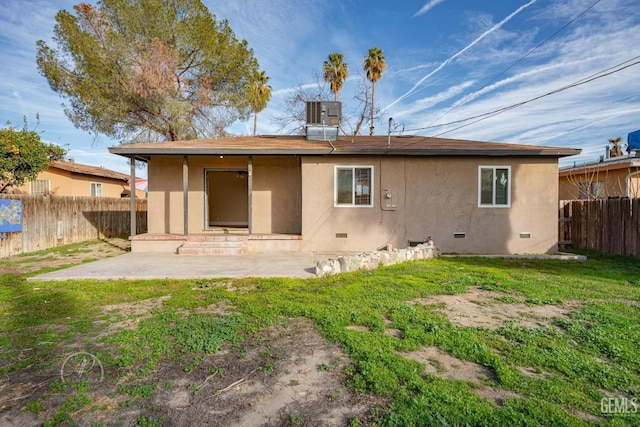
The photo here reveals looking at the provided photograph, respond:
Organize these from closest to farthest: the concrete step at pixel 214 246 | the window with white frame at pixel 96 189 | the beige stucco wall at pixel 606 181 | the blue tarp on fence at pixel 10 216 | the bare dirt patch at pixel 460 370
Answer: the bare dirt patch at pixel 460 370, the blue tarp on fence at pixel 10 216, the concrete step at pixel 214 246, the beige stucco wall at pixel 606 181, the window with white frame at pixel 96 189

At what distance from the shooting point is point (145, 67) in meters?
13.1

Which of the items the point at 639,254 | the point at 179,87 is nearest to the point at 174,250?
the point at 179,87

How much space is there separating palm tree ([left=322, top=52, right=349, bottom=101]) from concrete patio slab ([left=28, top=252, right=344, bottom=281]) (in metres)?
15.2

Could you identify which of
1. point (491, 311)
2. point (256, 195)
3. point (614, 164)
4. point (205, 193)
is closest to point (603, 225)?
point (614, 164)

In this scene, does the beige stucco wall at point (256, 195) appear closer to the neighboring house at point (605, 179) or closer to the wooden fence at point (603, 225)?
the wooden fence at point (603, 225)

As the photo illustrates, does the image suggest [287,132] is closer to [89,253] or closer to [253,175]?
[253,175]

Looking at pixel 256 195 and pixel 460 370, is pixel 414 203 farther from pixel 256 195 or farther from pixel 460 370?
pixel 460 370

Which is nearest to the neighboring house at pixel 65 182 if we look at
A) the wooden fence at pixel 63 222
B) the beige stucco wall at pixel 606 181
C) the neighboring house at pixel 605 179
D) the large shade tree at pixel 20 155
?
the large shade tree at pixel 20 155

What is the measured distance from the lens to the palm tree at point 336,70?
20359 mm

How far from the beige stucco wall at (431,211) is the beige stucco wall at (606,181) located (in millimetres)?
6493

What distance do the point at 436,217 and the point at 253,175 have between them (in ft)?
19.0

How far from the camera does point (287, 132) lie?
20.0 m

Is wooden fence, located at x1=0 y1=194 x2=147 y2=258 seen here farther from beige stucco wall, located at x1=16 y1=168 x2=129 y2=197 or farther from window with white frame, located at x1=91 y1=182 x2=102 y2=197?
window with white frame, located at x1=91 y1=182 x2=102 y2=197

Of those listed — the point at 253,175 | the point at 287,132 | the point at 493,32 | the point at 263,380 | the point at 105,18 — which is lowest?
the point at 263,380
